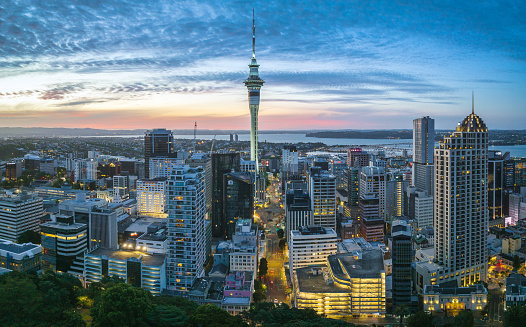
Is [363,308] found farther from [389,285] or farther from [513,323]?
[513,323]

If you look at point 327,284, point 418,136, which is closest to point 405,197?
point 418,136

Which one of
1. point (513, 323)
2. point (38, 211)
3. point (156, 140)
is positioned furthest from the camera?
point (156, 140)

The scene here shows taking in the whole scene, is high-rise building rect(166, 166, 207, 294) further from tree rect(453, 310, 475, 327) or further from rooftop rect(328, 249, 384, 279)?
tree rect(453, 310, 475, 327)

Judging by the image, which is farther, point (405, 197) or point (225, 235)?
point (405, 197)

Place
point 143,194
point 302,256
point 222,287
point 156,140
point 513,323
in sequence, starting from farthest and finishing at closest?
point 156,140 < point 143,194 < point 302,256 < point 222,287 < point 513,323

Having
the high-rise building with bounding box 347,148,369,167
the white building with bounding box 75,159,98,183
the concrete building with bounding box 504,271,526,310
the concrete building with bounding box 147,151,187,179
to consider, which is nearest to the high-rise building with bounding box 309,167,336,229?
the concrete building with bounding box 504,271,526,310

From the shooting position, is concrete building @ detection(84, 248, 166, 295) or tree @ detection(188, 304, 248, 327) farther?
concrete building @ detection(84, 248, 166, 295)
